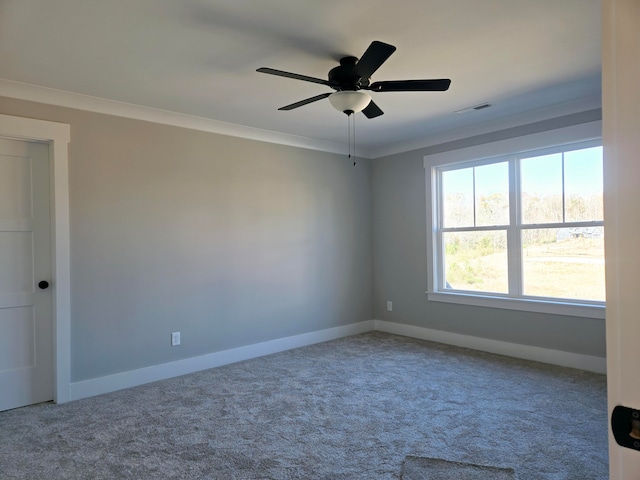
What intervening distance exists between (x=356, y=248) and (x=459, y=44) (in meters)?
3.33

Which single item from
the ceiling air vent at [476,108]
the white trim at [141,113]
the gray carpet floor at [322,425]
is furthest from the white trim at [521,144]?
the gray carpet floor at [322,425]

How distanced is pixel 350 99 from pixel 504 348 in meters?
3.28

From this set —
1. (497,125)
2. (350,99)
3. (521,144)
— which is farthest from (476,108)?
(350,99)

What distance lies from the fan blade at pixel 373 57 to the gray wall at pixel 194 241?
2224 millimetres

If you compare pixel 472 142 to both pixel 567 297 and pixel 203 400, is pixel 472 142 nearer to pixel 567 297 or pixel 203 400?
pixel 567 297

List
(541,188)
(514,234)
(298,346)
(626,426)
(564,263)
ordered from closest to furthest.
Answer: (626,426), (564,263), (541,188), (514,234), (298,346)

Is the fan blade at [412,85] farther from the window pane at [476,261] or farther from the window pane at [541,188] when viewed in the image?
the window pane at [476,261]

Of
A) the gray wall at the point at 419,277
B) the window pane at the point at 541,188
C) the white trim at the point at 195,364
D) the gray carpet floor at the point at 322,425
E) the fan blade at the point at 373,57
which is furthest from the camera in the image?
the window pane at the point at 541,188

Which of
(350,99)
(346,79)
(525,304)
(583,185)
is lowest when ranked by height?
(525,304)

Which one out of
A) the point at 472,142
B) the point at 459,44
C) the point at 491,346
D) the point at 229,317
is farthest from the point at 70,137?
the point at 491,346

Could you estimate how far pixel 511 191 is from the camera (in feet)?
14.3

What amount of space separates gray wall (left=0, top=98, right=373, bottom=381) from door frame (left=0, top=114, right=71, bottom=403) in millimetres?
63

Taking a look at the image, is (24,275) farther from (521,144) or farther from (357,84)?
(521,144)

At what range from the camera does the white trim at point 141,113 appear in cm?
315
